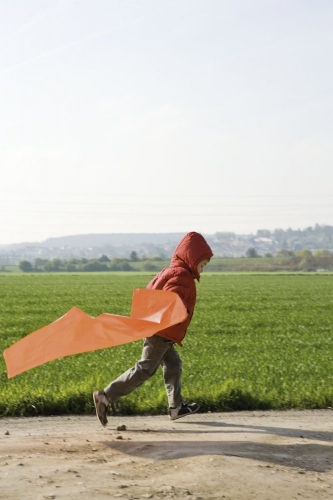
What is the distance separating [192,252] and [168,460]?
91.6 inches

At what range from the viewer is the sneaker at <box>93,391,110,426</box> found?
8.20 metres

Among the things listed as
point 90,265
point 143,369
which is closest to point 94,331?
point 143,369

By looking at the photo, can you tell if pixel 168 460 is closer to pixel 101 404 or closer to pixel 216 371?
pixel 101 404

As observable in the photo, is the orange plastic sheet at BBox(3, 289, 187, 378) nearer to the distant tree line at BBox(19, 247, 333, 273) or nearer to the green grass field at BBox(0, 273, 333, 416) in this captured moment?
the green grass field at BBox(0, 273, 333, 416)

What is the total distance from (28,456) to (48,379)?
5.86m

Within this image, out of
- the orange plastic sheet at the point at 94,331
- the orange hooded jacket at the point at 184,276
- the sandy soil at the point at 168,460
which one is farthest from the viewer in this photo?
the orange hooded jacket at the point at 184,276

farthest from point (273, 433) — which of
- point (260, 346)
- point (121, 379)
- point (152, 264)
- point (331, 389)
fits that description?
point (152, 264)

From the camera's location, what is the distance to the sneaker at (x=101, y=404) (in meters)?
8.20

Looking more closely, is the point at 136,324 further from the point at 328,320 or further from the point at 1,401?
the point at 328,320

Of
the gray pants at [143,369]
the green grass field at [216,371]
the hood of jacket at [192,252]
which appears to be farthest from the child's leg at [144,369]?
the green grass field at [216,371]

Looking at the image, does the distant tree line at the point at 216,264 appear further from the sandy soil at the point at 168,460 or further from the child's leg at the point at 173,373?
the sandy soil at the point at 168,460

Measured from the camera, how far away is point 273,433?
802 cm

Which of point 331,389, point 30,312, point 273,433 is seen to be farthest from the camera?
point 30,312

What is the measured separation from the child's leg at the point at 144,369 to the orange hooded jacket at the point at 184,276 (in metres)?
0.13
